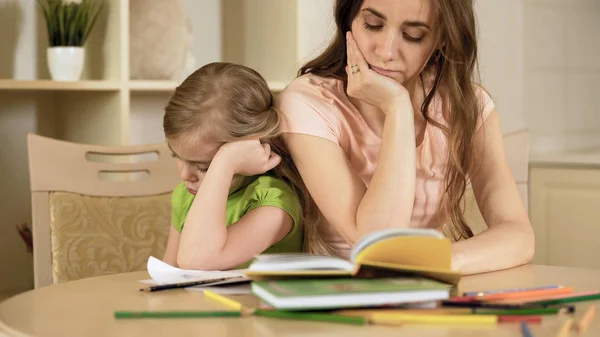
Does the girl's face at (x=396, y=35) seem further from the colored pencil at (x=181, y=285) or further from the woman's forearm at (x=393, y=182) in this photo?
the colored pencil at (x=181, y=285)

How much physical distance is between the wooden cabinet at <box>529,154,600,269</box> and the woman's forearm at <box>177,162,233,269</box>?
1.68 meters

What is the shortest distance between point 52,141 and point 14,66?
81 centimetres

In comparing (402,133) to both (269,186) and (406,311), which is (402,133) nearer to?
(269,186)

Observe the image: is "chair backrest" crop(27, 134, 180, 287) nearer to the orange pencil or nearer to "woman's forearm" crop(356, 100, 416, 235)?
"woman's forearm" crop(356, 100, 416, 235)

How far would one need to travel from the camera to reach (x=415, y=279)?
101 cm

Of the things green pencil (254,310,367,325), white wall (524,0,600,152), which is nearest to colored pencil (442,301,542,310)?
green pencil (254,310,367,325)

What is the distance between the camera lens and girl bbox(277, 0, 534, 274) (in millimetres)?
1475

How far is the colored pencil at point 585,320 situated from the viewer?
93 centimetres

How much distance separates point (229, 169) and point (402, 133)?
0.97 feet

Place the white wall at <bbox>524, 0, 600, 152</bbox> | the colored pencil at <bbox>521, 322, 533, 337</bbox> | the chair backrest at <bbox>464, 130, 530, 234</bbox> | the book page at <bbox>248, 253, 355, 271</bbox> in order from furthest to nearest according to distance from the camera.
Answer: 1. the white wall at <bbox>524, 0, 600, 152</bbox>
2. the chair backrest at <bbox>464, 130, 530, 234</bbox>
3. the book page at <bbox>248, 253, 355, 271</bbox>
4. the colored pencil at <bbox>521, 322, 533, 337</bbox>

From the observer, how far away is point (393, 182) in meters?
1.47

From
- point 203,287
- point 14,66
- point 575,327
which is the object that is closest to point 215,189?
point 203,287

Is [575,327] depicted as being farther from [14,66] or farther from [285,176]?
[14,66]

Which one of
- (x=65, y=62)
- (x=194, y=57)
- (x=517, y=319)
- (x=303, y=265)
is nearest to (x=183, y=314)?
(x=303, y=265)
